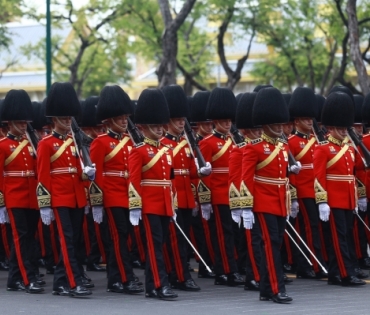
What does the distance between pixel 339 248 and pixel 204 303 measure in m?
1.79

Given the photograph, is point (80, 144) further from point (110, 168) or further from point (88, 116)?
point (88, 116)

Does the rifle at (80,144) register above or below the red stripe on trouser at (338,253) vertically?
above

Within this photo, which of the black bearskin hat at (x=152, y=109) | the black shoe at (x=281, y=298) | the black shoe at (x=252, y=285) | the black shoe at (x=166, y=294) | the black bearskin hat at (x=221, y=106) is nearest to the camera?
the black shoe at (x=281, y=298)

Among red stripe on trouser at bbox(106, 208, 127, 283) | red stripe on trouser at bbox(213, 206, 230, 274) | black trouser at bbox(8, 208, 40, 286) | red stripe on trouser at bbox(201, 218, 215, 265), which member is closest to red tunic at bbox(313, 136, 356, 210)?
red stripe on trouser at bbox(213, 206, 230, 274)

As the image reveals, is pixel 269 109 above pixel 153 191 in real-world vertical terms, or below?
above

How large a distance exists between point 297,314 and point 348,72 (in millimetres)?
29190

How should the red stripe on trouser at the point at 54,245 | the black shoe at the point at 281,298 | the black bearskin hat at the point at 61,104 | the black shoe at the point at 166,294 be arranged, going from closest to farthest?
the black shoe at the point at 281,298 < the black shoe at the point at 166,294 < the black bearskin hat at the point at 61,104 < the red stripe on trouser at the point at 54,245

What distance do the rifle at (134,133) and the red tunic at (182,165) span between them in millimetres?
559

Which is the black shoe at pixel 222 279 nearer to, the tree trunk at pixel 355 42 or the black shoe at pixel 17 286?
the black shoe at pixel 17 286

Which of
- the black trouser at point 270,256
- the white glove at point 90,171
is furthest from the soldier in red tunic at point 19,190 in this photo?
the black trouser at point 270,256

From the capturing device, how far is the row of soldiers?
36.4ft

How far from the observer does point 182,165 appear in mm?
12477

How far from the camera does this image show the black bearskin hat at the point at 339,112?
12.3 m

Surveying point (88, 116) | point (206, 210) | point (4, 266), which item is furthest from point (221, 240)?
point (4, 266)
